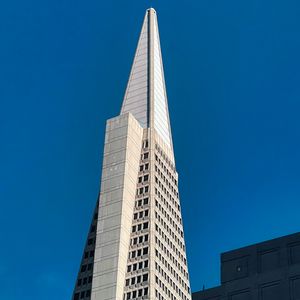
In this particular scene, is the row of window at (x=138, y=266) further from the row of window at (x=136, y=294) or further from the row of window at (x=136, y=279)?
the row of window at (x=136, y=294)

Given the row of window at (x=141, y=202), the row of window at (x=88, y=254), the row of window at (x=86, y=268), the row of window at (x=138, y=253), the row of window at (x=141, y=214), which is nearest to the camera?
the row of window at (x=138, y=253)

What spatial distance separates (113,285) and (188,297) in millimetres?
22925

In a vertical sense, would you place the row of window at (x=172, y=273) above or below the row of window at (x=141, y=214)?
below

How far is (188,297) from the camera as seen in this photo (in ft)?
655

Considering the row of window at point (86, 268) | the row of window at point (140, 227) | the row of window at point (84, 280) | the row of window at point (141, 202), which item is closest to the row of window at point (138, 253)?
the row of window at point (140, 227)

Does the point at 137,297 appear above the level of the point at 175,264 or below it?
below

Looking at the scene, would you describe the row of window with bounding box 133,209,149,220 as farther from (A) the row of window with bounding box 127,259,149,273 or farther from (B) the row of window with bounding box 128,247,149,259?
(A) the row of window with bounding box 127,259,149,273

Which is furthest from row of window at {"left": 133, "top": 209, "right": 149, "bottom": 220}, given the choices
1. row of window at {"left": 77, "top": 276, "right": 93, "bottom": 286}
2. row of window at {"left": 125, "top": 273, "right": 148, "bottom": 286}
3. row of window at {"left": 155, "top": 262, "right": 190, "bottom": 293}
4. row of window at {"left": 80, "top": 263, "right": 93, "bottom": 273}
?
row of window at {"left": 77, "top": 276, "right": 93, "bottom": 286}

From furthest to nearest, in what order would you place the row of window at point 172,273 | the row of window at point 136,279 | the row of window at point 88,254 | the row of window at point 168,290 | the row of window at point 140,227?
the row of window at point 88,254 < the row of window at point 140,227 < the row of window at point 172,273 < the row of window at point 168,290 < the row of window at point 136,279

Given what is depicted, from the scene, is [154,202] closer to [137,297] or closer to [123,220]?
[123,220]

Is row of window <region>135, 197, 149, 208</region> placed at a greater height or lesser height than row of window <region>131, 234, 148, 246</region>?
greater

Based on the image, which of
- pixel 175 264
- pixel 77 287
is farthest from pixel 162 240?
pixel 77 287

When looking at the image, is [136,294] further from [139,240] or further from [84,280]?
[139,240]

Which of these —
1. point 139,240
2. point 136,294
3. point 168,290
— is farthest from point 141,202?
point 136,294
